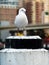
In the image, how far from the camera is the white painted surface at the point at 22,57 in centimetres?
500

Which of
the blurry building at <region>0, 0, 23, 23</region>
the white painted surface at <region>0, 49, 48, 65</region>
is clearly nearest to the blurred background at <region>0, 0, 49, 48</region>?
the blurry building at <region>0, 0, 23, 23</region>

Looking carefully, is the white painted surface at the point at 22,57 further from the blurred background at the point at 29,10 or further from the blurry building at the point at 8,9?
the blurry building at the point at 8,9

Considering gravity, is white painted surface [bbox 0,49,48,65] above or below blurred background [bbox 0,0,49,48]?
above

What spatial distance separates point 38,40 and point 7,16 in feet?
169

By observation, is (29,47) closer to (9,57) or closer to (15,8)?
(9,57)

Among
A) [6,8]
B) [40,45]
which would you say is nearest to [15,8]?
[6,8]

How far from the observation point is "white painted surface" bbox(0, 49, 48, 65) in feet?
16.4

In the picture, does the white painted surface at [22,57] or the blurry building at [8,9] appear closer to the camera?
the white painted surface at [22,57]

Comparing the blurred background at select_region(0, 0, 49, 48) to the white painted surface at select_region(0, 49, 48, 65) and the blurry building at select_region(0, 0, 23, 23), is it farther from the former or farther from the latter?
the white painted surface at select_region(0, 49, 48, 65)

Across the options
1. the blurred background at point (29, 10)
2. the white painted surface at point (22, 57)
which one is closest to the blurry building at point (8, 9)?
the blurred background at point (29, 10)

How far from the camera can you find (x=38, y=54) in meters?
5.05

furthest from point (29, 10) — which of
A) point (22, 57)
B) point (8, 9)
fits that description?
point (22, 57)

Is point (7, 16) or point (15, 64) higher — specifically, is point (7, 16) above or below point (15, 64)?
below

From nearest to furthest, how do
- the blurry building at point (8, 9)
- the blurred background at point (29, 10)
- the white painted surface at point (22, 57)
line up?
the white painted surface at point (22, 57) < the blurred background at point (29, 10) < the blurry building at point (8, 9)
